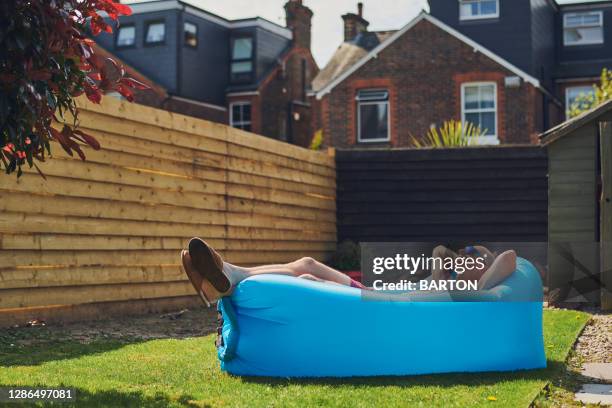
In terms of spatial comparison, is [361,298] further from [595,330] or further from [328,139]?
[328,139]

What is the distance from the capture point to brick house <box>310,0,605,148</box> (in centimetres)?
2402

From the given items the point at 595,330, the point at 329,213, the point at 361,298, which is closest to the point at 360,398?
the point at 361,298

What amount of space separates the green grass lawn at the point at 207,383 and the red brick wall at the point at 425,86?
57.9 feet

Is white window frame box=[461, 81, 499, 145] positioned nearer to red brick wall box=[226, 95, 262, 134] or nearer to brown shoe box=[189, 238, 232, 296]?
red brick wall box=[226, 95, 262, 134]

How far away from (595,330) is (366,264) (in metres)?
3.02

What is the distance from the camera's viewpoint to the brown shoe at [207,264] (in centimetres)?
578

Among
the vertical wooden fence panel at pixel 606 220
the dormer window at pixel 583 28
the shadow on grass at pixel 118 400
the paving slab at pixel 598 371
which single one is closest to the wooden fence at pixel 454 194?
the vertical wooden fence panel at pixel 606 220

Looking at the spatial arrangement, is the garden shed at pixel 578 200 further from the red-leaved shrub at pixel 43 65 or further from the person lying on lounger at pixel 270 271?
the red-leaved shrub at pixel 43 65

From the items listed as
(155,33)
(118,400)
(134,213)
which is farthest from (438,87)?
(118,400)

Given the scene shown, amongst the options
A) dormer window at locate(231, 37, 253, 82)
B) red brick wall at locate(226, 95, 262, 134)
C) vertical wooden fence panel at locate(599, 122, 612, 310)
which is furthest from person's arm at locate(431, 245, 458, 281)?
dormer window at locate(231, 37, 253, 82)

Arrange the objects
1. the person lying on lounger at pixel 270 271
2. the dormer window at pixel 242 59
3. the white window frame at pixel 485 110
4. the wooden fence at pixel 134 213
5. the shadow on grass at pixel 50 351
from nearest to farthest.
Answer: the person lying on lounger at pixel 270 271
the shadow on grass at pixel 50 351
the wooden fence at pixel 134 213
the white window frame at pixel 485 110
the dormer window at pixel 242 59

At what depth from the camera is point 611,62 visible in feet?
88.5

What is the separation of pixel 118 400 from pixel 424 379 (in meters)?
2.08

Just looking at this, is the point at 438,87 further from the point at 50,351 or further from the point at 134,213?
the point at 50,351
